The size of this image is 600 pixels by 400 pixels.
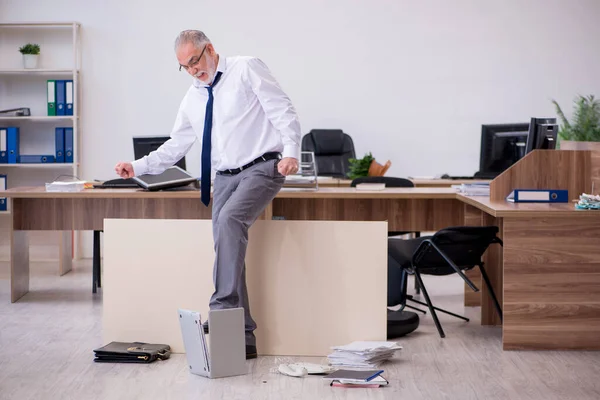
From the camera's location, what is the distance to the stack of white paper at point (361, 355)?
3488 millimetres

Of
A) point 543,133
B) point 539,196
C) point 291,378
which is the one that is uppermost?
point 543,133

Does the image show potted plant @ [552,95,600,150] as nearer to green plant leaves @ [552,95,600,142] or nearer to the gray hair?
green plant leaves @ [552,95,600,142]

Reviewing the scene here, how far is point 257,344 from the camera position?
3.76 meters

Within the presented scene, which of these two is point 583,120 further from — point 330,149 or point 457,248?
point 457,248

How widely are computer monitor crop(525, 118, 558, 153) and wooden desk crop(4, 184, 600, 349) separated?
0.48m

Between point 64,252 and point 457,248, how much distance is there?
11.8 ft

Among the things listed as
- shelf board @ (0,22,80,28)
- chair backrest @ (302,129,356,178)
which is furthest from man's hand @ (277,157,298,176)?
shelf board @ (0,22,80,28)

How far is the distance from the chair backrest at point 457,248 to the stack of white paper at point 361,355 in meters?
0.73

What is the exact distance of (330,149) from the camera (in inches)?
291

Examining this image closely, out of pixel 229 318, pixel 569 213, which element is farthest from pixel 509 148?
pixel 229 318

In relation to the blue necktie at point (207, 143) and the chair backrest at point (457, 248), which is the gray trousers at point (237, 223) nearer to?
the blue necktie at point (207, 143)

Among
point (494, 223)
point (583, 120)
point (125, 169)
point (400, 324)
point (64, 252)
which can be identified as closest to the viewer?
point (125, 169)

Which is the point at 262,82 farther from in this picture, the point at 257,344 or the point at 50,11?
the point at 50,11

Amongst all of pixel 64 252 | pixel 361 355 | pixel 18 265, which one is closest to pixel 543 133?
pixel 361 355
